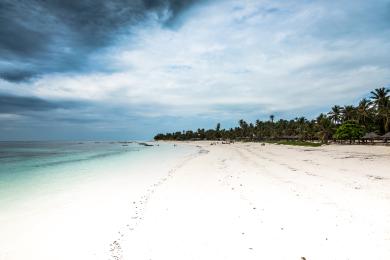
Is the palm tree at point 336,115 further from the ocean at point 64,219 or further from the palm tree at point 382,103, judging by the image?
the ocean at point 64,219

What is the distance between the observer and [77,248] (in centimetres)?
789

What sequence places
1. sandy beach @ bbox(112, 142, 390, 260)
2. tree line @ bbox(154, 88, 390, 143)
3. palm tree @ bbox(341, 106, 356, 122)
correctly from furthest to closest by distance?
1. palm tree @ bbox(341, 106, 356, 122)
2. tree line @ bbox(154, 88, 390, 143)
3. sandy beach @ bbox(112, 142, 390, 260)

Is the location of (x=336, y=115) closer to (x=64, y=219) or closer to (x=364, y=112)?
(x=364, y=112)

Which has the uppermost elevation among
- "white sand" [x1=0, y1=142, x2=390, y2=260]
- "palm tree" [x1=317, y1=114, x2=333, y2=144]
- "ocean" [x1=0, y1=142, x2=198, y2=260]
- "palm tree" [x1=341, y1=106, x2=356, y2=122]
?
"palm tree" [x1=341, y1=106, x2=356, y2=122]

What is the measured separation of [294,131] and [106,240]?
123282 mm

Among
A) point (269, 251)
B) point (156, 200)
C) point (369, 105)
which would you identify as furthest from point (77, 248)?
point (369, 105)

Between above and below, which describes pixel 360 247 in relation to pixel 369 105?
below

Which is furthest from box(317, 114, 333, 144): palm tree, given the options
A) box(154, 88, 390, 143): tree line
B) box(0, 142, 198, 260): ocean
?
box(0, 142, 198, 260): ocean

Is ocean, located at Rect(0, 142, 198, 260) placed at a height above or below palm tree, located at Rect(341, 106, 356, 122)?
below

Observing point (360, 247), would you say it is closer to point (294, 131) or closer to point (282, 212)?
point (282, 212)

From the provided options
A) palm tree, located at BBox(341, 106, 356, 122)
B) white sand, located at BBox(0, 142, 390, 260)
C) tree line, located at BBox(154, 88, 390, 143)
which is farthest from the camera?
palm tree, located at BBox(341, 106, 356, 122)

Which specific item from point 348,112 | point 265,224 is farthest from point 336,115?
point 265,224

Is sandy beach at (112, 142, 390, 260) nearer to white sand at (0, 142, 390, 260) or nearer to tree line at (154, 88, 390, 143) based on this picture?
white sand at (0, 142, 390, 260)

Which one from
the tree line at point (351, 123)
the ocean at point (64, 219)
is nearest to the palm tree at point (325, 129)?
the tree line at point (351, 123)
